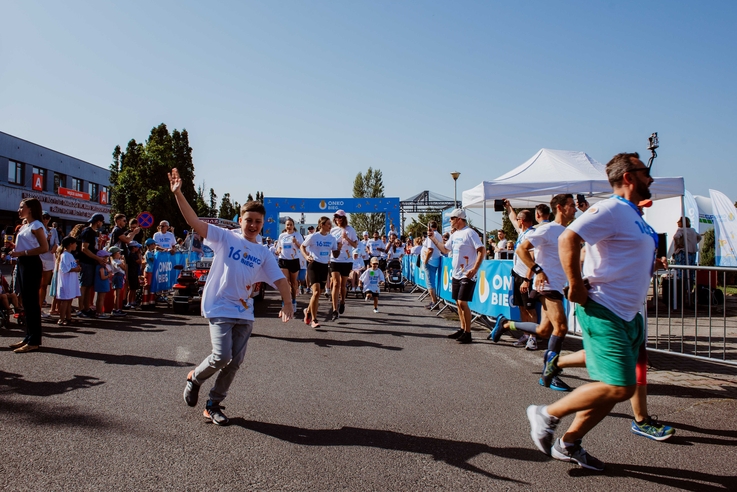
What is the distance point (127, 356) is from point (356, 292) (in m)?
11.2

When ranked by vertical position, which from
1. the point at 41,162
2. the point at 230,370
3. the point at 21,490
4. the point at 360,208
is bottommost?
the point at 21,490

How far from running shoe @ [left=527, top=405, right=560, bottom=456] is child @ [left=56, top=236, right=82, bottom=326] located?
825 centimetres

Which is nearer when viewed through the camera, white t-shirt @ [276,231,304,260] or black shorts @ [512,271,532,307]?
black shorts @ [512,271,532,307]

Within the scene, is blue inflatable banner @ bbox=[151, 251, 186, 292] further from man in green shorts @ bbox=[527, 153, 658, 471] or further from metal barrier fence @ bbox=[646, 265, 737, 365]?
man in green shorts @ bbox=[527, 153, 658, 471]

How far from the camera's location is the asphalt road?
10.3ft

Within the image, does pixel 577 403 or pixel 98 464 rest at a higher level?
pixel 577 403

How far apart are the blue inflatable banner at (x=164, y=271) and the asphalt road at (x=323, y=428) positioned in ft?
18.4

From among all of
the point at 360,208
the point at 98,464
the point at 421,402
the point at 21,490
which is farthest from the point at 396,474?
the point at 360,208

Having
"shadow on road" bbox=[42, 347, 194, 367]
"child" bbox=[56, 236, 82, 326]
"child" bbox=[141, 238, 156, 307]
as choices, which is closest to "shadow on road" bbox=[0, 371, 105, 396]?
"shadow on road" bbox=[42, 347, 194, 367]

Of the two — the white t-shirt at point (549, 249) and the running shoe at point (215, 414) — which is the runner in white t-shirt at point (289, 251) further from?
the running shoe at point (215, 414)

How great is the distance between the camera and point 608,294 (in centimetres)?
321

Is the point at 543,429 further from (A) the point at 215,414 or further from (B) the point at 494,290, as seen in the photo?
(B) the point at 494,290

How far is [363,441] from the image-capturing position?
147 inches

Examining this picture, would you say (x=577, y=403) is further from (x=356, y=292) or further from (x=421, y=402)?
(x=356, y=292)
